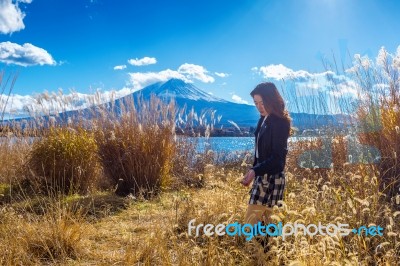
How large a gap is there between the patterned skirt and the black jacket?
11 cm

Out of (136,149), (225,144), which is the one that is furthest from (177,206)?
(225,144)

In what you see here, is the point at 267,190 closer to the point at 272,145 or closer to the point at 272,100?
the point at 272,145

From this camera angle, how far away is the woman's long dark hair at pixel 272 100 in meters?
3.34

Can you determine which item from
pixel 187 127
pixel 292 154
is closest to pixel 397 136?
pixel 292 154

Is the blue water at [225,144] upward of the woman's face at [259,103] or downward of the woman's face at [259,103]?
downward

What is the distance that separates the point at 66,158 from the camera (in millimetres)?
6566

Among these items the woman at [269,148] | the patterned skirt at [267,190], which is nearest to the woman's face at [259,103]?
the woman at [269,148]

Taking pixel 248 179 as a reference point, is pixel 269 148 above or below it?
above

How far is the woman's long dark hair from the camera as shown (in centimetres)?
334

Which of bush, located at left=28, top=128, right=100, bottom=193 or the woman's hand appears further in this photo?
bush, located at left=28, top=128, right=100, bottom=193

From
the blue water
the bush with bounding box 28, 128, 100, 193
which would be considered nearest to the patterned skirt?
the bush with bounding box 28, 128, 100, 193

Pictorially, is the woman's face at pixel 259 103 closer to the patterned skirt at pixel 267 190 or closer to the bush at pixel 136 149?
the patterned skirt at pixel 267 190

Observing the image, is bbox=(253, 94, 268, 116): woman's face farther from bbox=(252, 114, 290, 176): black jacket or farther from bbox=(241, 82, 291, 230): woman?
bbox=(252, 114, 290, 176): black jacket

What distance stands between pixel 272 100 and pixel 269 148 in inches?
15.6
